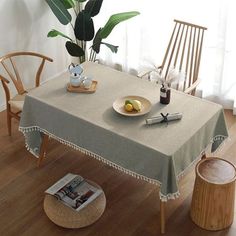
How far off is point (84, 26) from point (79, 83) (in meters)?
1.08

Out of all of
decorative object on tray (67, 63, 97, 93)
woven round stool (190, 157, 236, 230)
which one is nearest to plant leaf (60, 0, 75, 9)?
decorative object on tray (67, 63, 97, 93)

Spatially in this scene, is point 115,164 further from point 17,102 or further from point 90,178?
point 17,102

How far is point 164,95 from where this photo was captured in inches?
112

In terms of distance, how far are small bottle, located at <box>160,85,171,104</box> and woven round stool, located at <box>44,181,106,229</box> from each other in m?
0.80

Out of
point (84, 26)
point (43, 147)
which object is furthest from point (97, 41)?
point (43, 147)

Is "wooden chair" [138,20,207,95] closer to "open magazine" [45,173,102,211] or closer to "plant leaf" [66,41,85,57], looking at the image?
"plant leaf" [66,41,85,57]

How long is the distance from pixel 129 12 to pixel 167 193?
77.3 inches

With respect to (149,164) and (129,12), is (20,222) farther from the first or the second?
(129,12)

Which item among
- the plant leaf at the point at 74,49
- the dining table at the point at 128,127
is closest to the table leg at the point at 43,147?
the dining table at the point at 128,127

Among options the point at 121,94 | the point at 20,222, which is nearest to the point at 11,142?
the point at 20,222

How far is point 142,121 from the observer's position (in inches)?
107

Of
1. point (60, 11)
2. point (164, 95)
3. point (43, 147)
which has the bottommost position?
point (43, 147)

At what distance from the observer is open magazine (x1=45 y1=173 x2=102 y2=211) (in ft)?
9.51

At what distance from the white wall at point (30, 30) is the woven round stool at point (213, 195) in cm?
215
